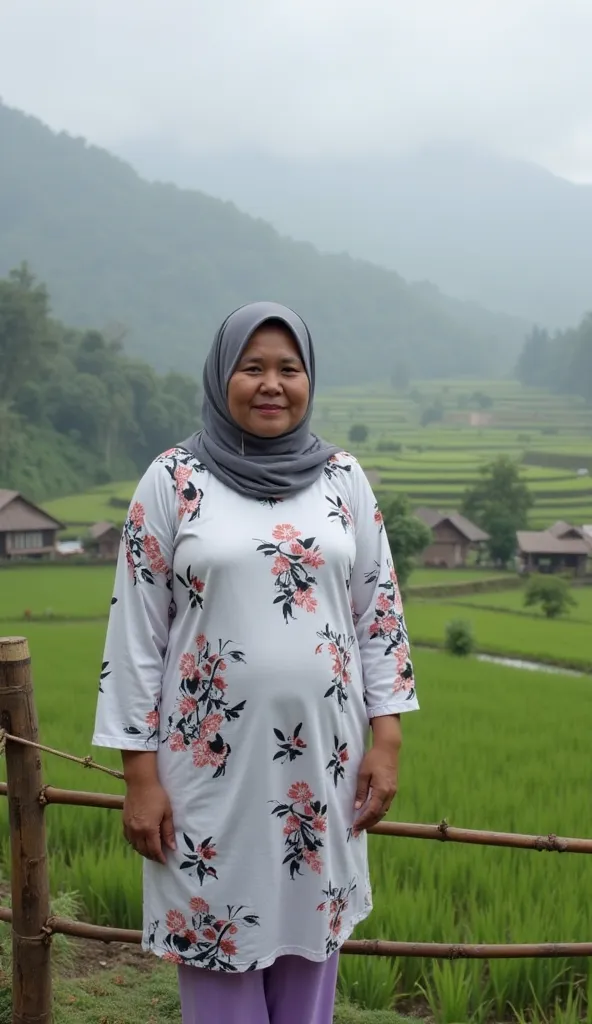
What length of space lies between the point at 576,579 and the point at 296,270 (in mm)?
44674

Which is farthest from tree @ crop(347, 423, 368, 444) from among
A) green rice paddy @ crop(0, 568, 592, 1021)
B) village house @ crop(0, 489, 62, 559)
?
green rice paddy @ crop(0, 568, 592, 1021)

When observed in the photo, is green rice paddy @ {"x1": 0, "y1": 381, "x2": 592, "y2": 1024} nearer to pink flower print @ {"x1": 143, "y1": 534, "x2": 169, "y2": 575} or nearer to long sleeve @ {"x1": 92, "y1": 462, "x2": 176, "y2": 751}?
long sleeve @ {"x1": 92, "y1": 462, "x2": 176, "y2": 751}

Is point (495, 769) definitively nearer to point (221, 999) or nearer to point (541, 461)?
point (221, 999)

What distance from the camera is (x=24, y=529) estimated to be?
17109 mm

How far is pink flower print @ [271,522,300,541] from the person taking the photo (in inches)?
53.7

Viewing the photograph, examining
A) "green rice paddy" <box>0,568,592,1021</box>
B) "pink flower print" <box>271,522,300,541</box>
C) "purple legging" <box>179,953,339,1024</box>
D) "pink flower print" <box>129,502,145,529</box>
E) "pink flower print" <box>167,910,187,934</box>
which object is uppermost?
"pink flower print" <box>129,502,145,529</box>

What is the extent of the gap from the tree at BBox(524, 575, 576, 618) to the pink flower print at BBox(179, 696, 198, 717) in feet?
47.3

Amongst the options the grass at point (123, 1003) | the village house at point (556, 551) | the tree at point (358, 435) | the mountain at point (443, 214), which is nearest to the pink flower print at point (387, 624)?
the grass at point (123, 1003)

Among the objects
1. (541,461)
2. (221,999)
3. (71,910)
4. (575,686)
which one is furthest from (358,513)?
(541,461)

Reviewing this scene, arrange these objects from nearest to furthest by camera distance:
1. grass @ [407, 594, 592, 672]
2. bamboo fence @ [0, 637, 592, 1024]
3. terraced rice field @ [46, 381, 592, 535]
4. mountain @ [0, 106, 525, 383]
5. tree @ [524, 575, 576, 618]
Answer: bamboo fence @ [0, 637, 592, 1024] < grass @ [407, 594, 592, 672] < tree @ [524, 575, 576, 618] < terraced rice field @ [46, 381, 592, 535] < mountain @ [0, 106, 525, 383]

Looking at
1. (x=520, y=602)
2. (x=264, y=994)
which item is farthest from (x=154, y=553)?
(x=520, y=602)

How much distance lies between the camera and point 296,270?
59.6 metres

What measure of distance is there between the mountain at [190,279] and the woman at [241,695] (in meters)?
38.2

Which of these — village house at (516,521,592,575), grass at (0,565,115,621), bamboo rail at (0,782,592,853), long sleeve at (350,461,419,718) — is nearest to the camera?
long sleeve at (350,461,419,718)
